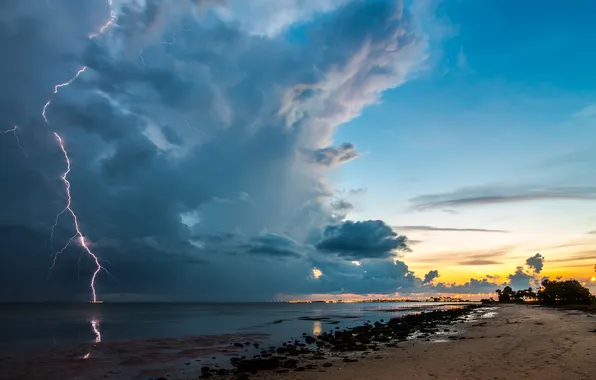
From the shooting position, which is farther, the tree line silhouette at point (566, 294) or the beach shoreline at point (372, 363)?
the tree line silhouette at point (566, 294)

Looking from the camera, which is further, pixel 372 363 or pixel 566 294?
pixel 566 294

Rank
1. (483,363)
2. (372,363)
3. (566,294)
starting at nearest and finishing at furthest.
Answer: (483,363) → (372,363) → (566,294)

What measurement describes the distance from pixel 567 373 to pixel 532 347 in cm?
905

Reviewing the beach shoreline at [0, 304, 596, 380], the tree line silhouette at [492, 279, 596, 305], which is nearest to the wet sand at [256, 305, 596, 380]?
the beach shoreline at [0, 304, 596, 380]

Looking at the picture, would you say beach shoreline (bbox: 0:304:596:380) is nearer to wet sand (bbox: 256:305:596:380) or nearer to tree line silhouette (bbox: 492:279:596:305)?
wet sand (bbox: 256:305:596:380)

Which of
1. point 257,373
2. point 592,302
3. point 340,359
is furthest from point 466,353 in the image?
point 592,302

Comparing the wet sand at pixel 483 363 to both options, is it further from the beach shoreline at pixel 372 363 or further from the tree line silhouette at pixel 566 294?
the tree line silhouette at pixel 566 294

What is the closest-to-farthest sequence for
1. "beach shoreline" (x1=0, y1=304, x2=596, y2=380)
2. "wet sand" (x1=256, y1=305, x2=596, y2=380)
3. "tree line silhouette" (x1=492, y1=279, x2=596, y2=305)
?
"wet sand" (x1=256, y1=305, x2=596, y2=380) < "beach shoreline" (x1=0, y1=304, x2=596, y2=380) < "tree line silhouette" (x1=492, y1=279, x2=596, y2=305)

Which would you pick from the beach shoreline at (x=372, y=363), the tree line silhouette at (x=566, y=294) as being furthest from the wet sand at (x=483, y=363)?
the tree line silhouette at (x=566, y=294)

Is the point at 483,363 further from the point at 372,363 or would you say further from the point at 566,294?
the point at 566,294

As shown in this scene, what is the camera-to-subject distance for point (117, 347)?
41375 mm

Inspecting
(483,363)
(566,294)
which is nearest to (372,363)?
(483,363)

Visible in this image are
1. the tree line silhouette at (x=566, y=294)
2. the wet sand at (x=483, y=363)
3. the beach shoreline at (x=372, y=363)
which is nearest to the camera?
the wet sand at (x=483, y=363)

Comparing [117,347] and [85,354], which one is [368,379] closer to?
[85,354]
